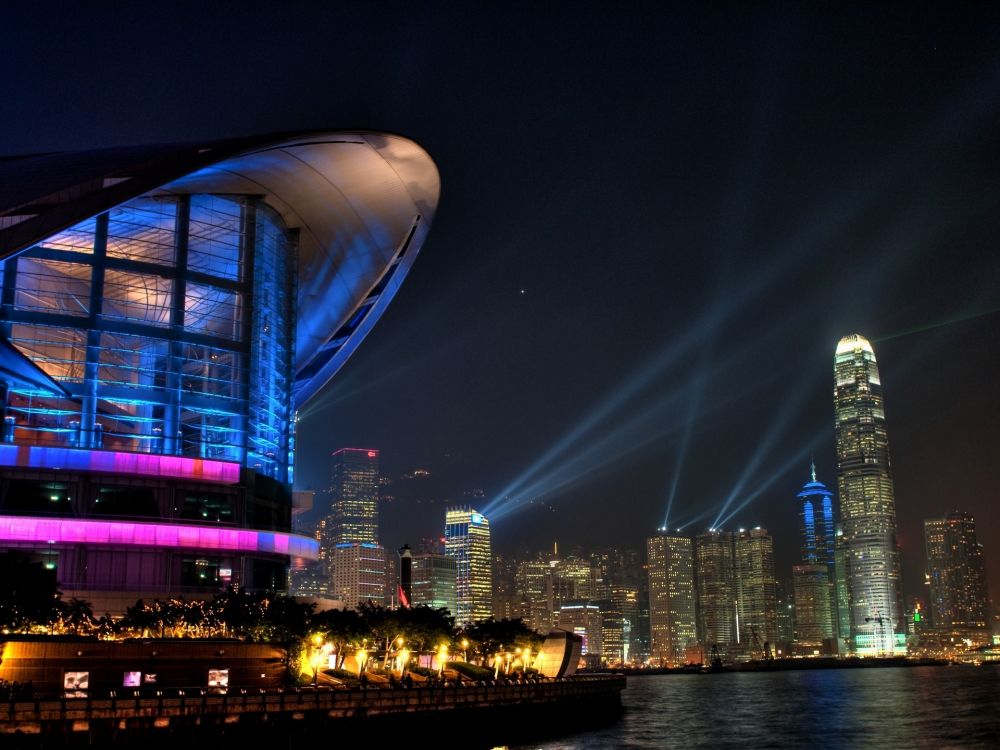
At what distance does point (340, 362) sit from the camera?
379 ft

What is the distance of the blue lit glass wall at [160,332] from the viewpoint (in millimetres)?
79375

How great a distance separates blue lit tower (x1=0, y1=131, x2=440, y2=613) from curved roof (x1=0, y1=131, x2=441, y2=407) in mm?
196

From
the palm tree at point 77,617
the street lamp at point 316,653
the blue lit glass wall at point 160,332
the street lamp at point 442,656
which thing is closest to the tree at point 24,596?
the palm tree at point 77,617

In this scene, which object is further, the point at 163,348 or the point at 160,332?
the point at 163,348

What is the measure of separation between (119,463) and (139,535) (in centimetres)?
525

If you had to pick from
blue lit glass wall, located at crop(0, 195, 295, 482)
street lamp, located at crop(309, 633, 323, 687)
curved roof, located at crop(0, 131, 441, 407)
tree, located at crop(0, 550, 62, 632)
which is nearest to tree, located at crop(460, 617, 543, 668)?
blue lit glass wall, located at crop(0, 195, 295, 482)

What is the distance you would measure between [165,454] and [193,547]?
23.0ft

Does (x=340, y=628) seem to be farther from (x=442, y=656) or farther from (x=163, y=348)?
(x=163, y=348)

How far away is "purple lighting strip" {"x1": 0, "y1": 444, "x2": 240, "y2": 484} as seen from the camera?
75.3 m

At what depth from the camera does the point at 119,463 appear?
78.2 m

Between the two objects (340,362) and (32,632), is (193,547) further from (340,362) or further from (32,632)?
(340,362)

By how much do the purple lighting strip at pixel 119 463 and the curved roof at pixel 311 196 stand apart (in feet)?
54.5

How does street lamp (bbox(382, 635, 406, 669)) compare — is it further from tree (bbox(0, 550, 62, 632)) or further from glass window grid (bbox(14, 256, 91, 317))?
glass window grid (bbox(14, 256, 91, 317))

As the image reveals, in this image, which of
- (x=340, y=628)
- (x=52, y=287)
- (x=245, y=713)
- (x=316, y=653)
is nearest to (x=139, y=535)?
(x=316, y=653)
